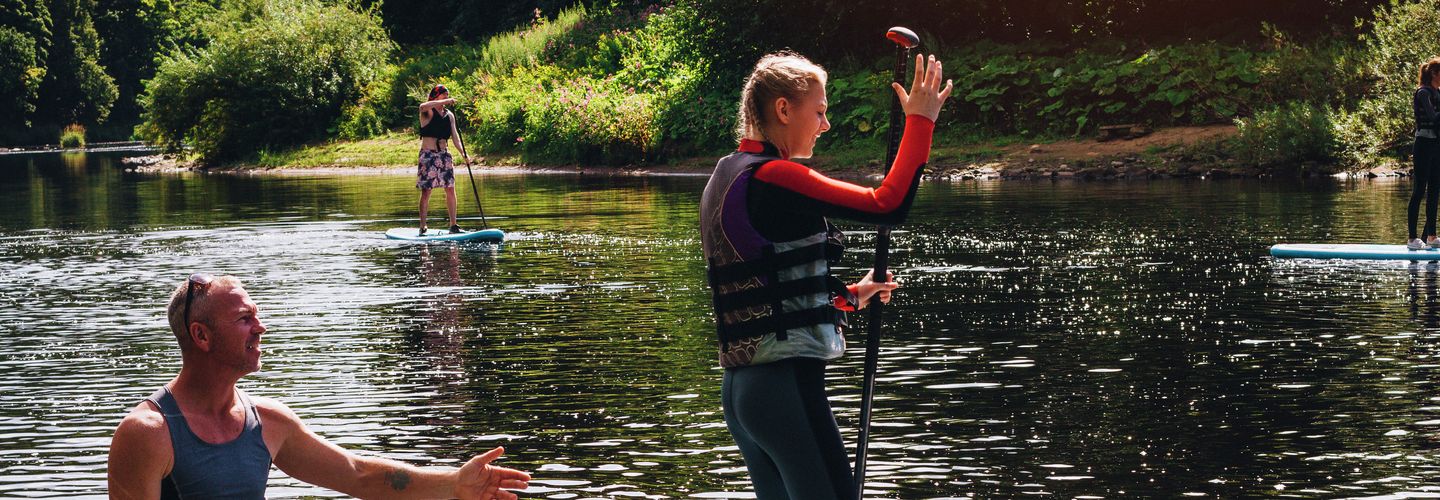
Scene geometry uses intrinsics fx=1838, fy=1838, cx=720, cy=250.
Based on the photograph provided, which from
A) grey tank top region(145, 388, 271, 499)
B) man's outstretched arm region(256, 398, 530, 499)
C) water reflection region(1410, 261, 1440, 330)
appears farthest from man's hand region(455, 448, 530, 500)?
water reflection region(1410, 261, 1440, 330)

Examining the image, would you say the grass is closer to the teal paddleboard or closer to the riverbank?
the riverbank

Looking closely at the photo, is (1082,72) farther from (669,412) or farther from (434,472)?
(434,472)

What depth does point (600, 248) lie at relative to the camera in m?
18.6

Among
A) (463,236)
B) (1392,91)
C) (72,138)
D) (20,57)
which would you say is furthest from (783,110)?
(72,138)

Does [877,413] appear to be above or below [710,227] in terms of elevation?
below

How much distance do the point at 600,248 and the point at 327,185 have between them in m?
19.5

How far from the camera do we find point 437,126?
1995 centimetres

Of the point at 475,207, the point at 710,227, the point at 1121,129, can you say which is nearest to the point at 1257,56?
the point at 1121,129

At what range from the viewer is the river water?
7508 mm

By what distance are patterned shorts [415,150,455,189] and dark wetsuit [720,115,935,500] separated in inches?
621

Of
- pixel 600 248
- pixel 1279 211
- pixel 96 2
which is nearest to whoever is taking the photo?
pixel 600 248

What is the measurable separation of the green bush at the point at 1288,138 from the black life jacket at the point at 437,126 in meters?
14.6

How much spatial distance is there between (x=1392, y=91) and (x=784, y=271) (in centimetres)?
2598

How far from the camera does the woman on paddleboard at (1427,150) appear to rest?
1523 centimetres
